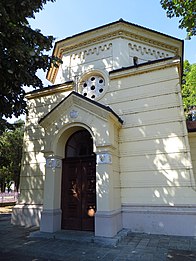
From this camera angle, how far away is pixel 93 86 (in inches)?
363

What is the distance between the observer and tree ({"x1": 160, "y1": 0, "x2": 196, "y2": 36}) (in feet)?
21.9

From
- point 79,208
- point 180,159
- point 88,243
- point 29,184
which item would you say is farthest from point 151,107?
point 29,184

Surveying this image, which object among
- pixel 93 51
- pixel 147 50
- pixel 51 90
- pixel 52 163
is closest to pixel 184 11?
pixel 147 50

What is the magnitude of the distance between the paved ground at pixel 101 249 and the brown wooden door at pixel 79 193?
41.0 inches

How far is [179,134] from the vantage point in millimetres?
6879

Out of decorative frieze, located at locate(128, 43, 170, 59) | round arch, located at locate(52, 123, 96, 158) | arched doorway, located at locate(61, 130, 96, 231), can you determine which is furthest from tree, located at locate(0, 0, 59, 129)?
decorative frieze, located at locate(128, 43, 170, 59)

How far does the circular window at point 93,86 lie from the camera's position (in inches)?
352

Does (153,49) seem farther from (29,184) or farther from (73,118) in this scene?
(29,184)

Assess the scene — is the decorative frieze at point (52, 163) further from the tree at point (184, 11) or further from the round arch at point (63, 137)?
the tree at point (184, 11)

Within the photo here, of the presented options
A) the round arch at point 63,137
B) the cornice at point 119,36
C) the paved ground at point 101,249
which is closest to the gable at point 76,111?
the round arch at point 63,137

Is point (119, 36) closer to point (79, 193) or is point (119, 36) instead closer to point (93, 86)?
point (93, 86)

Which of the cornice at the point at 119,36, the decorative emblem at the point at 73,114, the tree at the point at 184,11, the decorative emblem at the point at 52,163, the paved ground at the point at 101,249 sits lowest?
the paved ground at the point at 101,249

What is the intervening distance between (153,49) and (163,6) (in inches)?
115

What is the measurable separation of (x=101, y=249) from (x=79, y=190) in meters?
2.44
